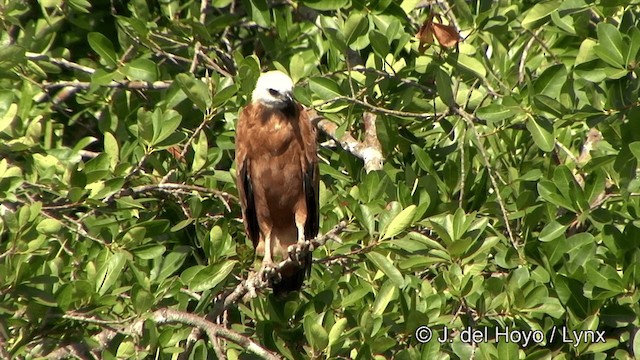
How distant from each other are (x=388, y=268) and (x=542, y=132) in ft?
3.11

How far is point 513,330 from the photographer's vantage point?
14.9ft

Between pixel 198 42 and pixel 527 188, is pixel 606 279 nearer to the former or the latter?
pixel 527 188

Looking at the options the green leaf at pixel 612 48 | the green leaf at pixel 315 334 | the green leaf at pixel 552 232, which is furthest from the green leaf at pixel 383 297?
the green leaf at pixel 612 48

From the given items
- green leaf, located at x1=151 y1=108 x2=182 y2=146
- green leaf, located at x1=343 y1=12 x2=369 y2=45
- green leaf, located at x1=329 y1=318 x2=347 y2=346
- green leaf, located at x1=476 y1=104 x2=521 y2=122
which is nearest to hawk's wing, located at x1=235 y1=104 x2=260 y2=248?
green leaf, located at x1=151 y1=108 x2=182 y2=146

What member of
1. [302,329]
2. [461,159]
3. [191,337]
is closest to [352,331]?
[302,329]

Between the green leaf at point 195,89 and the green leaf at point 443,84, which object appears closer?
the green leaf at point 443,84

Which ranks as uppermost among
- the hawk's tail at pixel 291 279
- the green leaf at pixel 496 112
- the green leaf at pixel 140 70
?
the green leaf at pixel 140 70

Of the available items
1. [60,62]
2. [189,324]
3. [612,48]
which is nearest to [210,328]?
[189,324]

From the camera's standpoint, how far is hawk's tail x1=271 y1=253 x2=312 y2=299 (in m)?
4.94

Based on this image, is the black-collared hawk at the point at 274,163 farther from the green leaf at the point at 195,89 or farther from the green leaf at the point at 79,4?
the green leaf at the point at 79,4

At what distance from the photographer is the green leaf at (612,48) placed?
4.37 meters

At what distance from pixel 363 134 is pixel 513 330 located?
4.68ft

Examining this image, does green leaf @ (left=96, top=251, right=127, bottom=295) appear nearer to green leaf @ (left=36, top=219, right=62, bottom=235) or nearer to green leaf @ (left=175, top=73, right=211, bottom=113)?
green leaf @ (left=36, top=219, right=62, bottom=235)

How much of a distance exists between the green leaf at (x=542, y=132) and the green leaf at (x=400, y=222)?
677 millimetres
